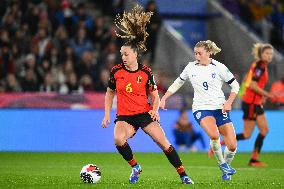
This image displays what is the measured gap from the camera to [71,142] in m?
21.0

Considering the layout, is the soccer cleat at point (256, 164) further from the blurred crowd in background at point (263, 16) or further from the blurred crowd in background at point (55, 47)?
the blurred crowd in background at point (263, 16)

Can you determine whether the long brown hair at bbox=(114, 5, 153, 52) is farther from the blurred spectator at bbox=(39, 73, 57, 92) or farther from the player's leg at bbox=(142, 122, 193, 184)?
the blurred spectator at bbox=(39, 73, 57, 92)

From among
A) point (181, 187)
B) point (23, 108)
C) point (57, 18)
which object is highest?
point (57, 18)

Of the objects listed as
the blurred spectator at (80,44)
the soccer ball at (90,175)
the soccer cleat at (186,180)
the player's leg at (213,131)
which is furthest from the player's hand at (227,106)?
the blurred spectator at (80,44)

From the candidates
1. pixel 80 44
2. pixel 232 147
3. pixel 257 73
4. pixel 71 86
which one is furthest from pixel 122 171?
pixel 80 44

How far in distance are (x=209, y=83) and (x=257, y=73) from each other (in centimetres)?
391

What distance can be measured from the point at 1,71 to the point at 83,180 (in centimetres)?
1090

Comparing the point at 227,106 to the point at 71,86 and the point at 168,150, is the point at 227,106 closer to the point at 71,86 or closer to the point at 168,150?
the point at 168,150

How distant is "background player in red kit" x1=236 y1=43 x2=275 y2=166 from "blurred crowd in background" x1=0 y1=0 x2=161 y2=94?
626cm

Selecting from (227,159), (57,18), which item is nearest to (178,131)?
(57,18)

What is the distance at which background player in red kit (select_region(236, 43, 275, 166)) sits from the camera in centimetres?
1650

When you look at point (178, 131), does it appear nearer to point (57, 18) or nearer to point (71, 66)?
point (71, 66)

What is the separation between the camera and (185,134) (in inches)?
838

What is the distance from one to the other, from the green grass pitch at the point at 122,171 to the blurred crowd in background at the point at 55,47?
2863 millimetres
